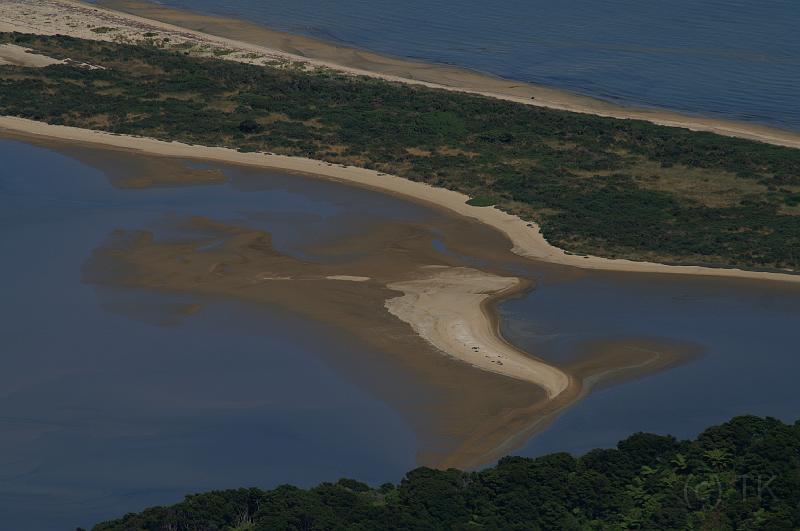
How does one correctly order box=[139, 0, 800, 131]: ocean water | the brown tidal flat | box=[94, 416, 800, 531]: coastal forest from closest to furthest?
box=[94, 416, 800, 531]: coastal forest
the brown tidal flat
box=[139, 0, 800, 131]: ocean water

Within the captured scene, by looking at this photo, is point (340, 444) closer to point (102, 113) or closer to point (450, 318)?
point (450, 318)

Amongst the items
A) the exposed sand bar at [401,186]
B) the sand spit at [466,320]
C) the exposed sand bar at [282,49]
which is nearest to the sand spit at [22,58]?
the exposed sand bar at [282,49]

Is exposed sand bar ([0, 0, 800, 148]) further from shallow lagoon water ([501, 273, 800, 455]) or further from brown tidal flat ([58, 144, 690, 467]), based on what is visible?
shallow lagoon water ([501, 273, 800, 455])

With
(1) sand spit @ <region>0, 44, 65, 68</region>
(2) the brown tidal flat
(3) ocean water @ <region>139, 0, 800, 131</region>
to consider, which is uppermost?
(3) ocean water @ <region>139, 0, 800, 131</region>

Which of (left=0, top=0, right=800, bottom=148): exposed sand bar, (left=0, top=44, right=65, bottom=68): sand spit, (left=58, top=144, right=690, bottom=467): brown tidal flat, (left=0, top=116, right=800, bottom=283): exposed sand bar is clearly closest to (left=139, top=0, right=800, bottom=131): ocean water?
(left=0, top=0, right=800, bottom=148): exposed sand bar

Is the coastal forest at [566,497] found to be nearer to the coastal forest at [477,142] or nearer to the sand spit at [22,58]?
the coastal forest at [477,142]

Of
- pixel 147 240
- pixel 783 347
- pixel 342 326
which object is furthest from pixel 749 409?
pixel 147 240
